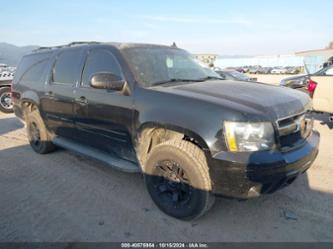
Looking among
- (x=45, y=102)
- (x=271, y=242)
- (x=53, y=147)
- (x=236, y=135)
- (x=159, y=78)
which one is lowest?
→ (x=53, y=147)

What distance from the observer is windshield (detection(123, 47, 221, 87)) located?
3707 millimetres

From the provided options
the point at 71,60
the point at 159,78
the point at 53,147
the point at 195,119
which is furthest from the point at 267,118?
the point at 53,147

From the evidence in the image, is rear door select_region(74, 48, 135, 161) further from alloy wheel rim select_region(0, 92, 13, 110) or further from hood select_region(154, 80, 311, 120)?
alloy wheel rim select_region(0, 92, 13, 110)

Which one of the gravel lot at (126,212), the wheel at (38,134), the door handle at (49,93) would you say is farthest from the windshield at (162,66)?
the wheel at (38,134)

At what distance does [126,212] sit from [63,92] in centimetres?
221

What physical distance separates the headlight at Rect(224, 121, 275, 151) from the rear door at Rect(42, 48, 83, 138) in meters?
2.63

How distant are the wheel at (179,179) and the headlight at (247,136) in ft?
1.28

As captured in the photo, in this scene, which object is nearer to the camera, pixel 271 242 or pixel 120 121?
pixel 271 242

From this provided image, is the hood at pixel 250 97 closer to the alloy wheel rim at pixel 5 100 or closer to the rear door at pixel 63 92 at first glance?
the rear door at pixel 63 92

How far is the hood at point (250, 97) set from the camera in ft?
9.50

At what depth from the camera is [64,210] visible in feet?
12.0

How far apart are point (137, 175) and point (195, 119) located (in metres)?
2.03

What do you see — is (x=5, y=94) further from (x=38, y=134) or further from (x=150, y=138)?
(x=150, y=138)

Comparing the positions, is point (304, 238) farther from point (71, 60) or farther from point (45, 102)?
point (45, 102)
